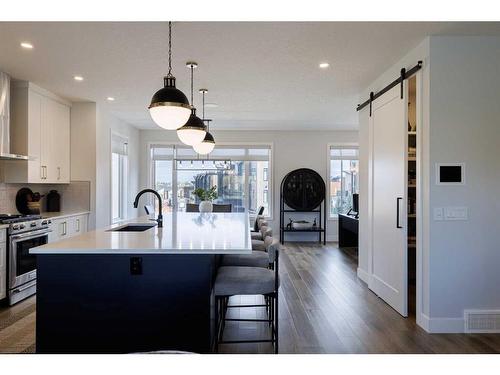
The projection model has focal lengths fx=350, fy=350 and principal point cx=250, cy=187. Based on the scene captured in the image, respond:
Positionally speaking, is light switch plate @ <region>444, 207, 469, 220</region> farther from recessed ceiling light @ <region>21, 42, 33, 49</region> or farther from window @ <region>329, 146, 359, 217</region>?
window @ <region>329, 146, 359, 217</region>

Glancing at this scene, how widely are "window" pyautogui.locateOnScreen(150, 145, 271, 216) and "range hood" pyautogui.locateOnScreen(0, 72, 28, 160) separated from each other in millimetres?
4156

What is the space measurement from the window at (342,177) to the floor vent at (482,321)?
536 cm

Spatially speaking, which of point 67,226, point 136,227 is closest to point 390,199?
point 136,227

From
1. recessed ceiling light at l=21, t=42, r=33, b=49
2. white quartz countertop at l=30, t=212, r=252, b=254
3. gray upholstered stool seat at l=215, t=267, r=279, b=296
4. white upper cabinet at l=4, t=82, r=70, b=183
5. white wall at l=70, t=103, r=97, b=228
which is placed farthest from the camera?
white wall at l=70, t=103, r=97, b=228

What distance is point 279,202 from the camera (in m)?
8.38

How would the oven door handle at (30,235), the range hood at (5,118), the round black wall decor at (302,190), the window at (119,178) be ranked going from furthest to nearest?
1. the round black wall decor at (302,190)
2. the window at (119,178)
3. the range hood at (5,118)
4. the oven door handle at (30,235)

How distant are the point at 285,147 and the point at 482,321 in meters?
5.82

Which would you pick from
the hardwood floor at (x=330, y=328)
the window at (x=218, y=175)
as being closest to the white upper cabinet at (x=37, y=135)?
the hardwood floor at (x=330, y=328)

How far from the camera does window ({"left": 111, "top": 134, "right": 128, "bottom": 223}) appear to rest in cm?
704

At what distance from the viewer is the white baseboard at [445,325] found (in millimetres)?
3096

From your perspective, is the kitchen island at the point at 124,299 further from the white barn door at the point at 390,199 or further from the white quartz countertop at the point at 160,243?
the white barn door at the point at 390,199

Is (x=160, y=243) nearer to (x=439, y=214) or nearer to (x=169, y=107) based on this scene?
(x=169, y=107)

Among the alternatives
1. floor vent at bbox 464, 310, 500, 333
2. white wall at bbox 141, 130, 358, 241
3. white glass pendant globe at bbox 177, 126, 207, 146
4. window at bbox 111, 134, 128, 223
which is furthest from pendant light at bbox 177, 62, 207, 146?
white wall at bbox 141, 130, 358, 241

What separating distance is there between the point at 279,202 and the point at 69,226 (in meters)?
4.68
